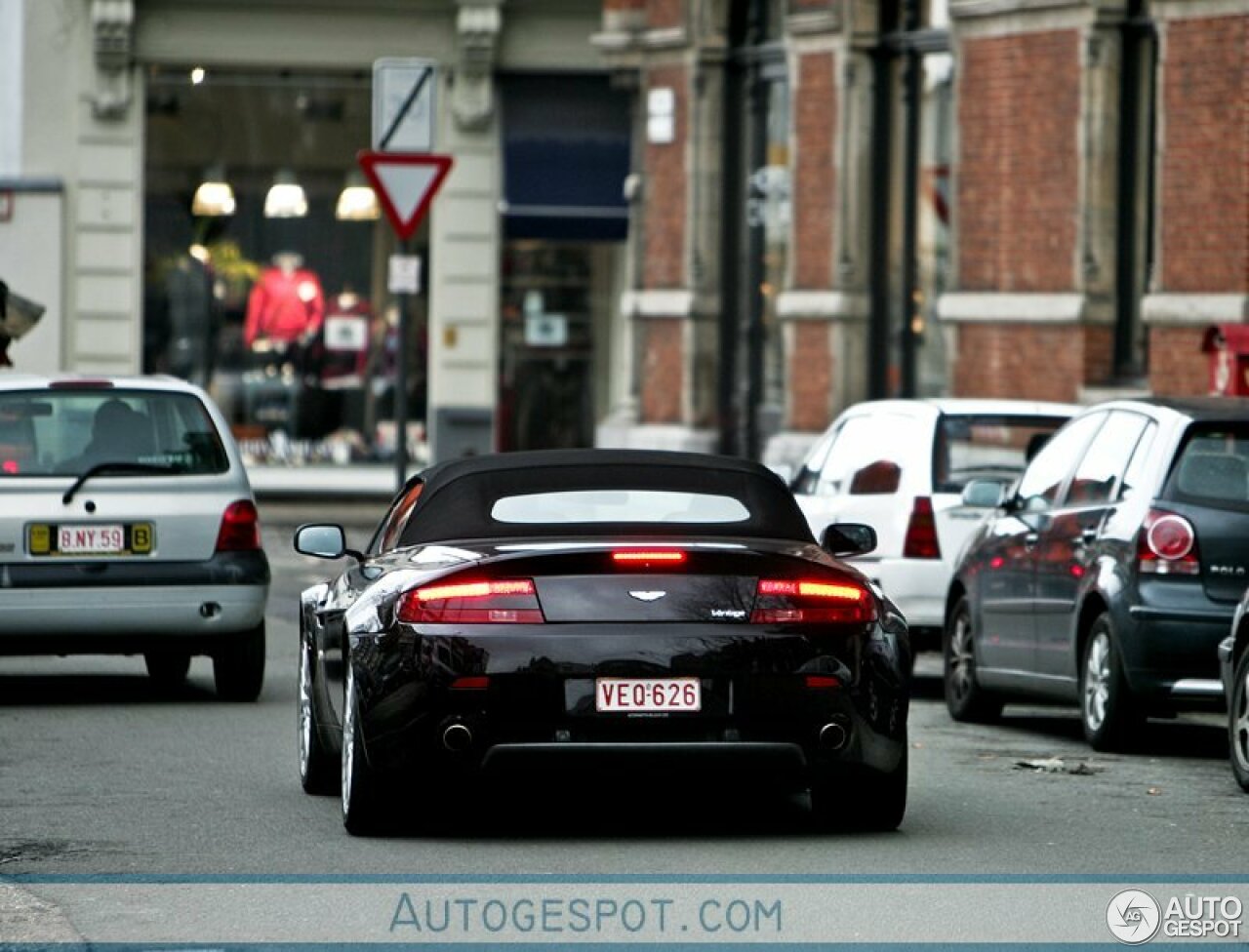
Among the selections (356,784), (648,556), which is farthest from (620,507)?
(356,784)

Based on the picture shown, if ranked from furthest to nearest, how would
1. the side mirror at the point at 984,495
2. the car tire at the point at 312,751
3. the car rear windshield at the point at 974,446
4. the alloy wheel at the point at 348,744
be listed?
the car rear windshield at the point at 974,446 → the side mirror at the point at 984,495 → the car tire at the point at 312,751 → the alloy wheel at the point at 348,744

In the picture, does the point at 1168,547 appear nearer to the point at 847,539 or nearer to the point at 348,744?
the point at 847,539

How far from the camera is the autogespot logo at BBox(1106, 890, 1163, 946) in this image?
25.8 feet

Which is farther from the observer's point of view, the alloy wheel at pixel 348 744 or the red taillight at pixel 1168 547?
the red taillight at pixel 1168 547

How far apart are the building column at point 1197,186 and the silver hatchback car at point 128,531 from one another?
9012 mm

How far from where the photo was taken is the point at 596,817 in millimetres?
10328

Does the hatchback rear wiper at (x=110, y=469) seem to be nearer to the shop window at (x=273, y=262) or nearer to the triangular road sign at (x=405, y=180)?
the triangular road sign at (x=405, y=180)

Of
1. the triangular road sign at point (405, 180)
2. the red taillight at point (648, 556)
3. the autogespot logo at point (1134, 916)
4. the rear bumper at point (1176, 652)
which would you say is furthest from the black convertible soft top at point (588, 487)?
the triangular road sign at point (405, 180)

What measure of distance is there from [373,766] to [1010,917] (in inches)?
91.5

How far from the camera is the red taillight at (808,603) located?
955cm

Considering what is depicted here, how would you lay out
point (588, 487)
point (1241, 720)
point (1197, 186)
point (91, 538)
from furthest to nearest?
point (1197, 186) → point (91, 538) → point (1241, 720) → point (588, 487)

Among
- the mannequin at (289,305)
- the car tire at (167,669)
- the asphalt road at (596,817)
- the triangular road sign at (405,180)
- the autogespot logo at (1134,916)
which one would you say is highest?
the triangular road sign at (405,180)

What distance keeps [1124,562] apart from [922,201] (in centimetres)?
1522

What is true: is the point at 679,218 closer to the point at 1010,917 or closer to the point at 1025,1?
the point at 1025,1
